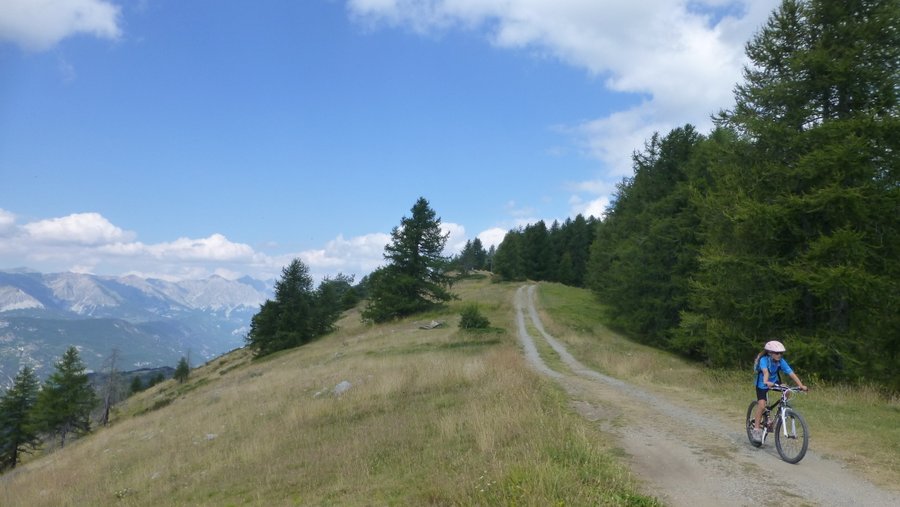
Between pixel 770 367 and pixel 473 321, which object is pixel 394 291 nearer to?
pixel 473 321

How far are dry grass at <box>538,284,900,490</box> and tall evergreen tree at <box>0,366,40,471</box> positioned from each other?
53.6 meters

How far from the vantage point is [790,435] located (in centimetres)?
770

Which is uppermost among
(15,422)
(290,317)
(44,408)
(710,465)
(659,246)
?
(659,246)

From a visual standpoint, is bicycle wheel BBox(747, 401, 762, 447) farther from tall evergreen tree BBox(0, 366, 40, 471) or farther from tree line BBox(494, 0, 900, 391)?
Answer: tall evergreen tree BBox(0, 366, 40, 471)

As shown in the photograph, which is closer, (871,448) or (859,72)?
(871,448)

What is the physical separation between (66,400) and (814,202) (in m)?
61.1

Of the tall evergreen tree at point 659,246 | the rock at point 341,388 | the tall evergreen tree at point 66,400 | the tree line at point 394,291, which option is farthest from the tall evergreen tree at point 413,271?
the tall evergreen tree at point 66,400

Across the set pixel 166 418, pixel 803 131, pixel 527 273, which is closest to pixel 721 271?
pixel 803 131

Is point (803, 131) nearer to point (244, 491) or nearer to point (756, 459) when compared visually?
point (756, 459)

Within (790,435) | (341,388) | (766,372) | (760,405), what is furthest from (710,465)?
(341,388)

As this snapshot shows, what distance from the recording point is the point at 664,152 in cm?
3006

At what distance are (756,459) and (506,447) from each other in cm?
399

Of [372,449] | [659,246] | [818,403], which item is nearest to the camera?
[372,449]

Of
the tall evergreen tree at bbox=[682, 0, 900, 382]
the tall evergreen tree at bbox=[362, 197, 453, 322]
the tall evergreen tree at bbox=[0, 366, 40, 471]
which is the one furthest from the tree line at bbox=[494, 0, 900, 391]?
the tall evergreen tree at bbox=[0, 366, 40, 471]
